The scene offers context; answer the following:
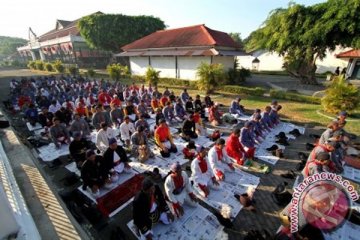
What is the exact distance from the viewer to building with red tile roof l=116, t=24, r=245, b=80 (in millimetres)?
A: 20188

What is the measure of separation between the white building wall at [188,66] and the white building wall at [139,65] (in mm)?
5334

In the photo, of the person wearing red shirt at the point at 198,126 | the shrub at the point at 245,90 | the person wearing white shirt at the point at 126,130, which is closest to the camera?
the person wearing white shirt at the point at 126,130

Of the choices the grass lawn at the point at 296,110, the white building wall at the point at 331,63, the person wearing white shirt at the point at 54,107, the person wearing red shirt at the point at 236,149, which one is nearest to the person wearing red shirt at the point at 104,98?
the person wearing white shirt at the point at 54,107

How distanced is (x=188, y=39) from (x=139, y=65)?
24.4ft

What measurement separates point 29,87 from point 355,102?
70.5ft

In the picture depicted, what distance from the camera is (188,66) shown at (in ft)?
71.5

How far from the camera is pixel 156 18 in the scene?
3741 centimetres

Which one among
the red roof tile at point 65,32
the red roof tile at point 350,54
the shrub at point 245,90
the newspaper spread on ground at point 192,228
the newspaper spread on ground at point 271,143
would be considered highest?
the red roof tile at point 65,32

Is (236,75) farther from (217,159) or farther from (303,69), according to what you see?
(217,159)

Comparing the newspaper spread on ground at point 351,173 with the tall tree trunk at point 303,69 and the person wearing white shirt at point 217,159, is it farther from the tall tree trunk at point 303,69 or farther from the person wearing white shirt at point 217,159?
the tall tree trunk at point 303,69

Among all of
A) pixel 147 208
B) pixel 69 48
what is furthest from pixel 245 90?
pixel 69 48

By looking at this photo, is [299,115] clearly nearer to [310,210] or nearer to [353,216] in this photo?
[353,216]

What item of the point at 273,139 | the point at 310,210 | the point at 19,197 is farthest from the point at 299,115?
the point at 19,197

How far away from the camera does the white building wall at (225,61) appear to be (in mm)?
20587
